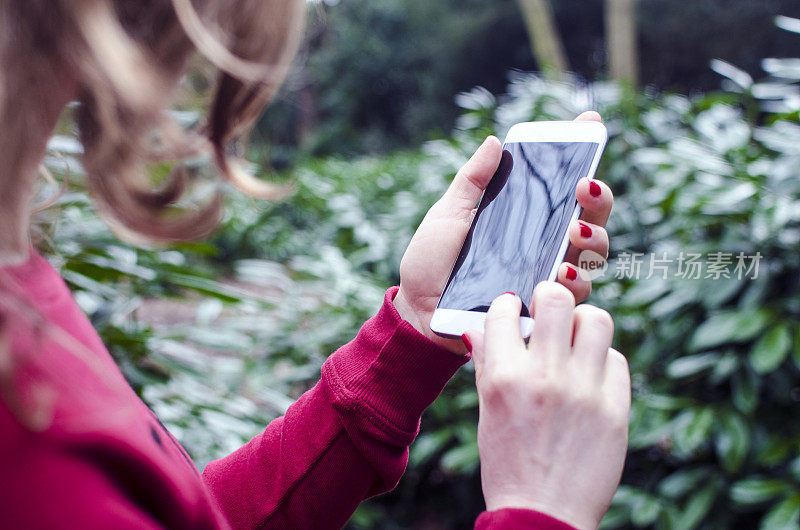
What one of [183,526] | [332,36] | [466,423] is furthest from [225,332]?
[332,36]

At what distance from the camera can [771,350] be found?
166cm

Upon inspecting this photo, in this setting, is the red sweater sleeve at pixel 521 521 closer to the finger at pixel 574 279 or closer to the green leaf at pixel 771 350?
the finger at pixel 574 279

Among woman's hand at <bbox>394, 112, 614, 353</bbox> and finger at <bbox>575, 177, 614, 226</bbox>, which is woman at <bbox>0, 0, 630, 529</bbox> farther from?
woman's hand at <bbox>394, 112, 614, 353</bbox>

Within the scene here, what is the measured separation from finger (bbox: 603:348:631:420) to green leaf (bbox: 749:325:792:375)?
45.2 inches

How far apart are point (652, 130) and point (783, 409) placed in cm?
130

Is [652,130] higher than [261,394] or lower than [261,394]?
higher

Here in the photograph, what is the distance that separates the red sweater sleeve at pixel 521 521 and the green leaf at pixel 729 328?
4.24ft

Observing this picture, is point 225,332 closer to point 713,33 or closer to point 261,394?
point 261,394

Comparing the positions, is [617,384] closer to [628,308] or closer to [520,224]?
[520,224]

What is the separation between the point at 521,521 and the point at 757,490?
131 centimetres

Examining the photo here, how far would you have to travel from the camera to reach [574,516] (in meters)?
0.63

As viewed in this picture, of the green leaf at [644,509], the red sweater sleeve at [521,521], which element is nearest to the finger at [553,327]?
the red sweater sleeve at [521,521]

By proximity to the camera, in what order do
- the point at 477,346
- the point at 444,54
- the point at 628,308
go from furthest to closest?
1. the point at 444,54
2. the point at 628,308
3. the point at 477,346

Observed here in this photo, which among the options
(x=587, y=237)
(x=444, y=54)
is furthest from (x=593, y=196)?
(x=444, y=54)
